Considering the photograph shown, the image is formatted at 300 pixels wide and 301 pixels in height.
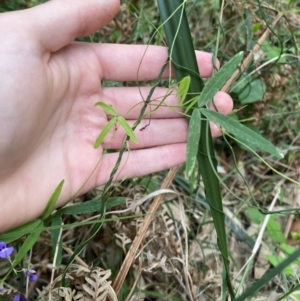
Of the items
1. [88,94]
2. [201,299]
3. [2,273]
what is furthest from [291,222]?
[2,273]

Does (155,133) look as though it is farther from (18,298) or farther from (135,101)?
(18,298)

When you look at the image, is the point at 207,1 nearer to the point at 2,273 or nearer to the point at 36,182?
the point at 36,182

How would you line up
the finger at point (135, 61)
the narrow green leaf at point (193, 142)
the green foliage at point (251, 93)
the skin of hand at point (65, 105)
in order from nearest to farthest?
1. the narrow green leaf at point (193, 142)
2. the skin of hand at point (65, 105)
3. the finger at point (135, 61)
4. the green foliage at point (251, 93)

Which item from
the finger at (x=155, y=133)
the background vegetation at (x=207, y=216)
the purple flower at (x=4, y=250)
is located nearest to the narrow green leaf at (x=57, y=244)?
the background vegetation at (x=207, y=216)

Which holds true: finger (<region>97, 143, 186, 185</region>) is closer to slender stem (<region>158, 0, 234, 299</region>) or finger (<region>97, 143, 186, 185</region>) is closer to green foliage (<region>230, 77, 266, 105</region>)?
slender stem (<region>158, 0, 234, 299</region>)

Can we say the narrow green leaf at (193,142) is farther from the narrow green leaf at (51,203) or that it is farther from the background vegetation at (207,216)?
the narrow green leaf at (51,203)
